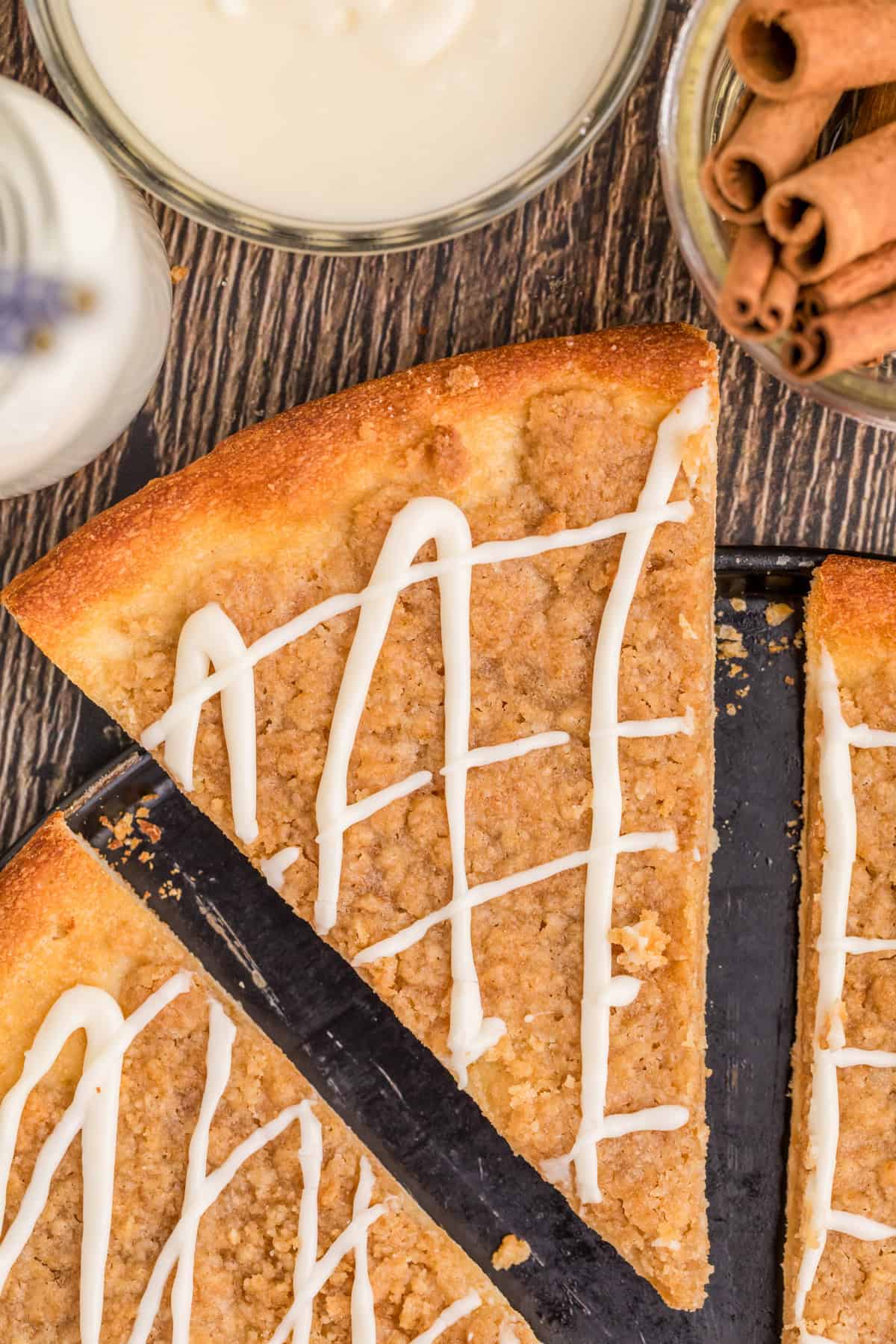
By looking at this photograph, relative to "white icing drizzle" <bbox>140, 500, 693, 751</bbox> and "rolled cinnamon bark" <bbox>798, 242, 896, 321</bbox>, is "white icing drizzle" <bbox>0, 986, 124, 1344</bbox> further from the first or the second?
"rolled cinnamon bark" <bbox>798, 242, 896, 321</bbox>

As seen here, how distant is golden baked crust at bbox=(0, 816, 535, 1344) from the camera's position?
2354 millimetres

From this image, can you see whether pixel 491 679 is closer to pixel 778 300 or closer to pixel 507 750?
pixel 507 750

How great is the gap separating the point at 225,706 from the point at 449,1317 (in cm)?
118

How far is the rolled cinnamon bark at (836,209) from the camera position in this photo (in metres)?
1.67

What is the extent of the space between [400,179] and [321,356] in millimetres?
557

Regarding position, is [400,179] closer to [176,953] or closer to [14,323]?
[14,323]

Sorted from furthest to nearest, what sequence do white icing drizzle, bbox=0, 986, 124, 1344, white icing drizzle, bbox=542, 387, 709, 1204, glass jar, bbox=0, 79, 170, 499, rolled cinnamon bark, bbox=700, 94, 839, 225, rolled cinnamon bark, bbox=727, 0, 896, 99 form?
white icing drizzle, bbox=0, 986, 124, 1344
white icing drizzle, bbox=542, 387, 709, 1204
glass jar, bbox=0, 79, 170, 499
rolled cinnamon bark, bbox=700, 94, 839, 225
rolled cinnamon bark, bbox=727, 0, 896, 99

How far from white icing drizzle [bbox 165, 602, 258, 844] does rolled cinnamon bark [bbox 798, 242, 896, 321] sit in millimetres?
1087

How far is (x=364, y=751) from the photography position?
7.41ft

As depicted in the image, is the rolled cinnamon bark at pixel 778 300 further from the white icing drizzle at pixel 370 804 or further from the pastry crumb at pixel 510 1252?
the pastry crumb at pixel 510 1252

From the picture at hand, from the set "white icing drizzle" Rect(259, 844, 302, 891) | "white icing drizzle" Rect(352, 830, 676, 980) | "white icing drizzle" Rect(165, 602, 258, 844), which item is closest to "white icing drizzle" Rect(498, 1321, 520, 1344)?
"white icing drizzle" Rect(352, 830, 676, 980)

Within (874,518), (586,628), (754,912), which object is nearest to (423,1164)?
(754,912)

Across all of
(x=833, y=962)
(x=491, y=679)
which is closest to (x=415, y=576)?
(x=491, y=679)

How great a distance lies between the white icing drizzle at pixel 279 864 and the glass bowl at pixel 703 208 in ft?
3.72
